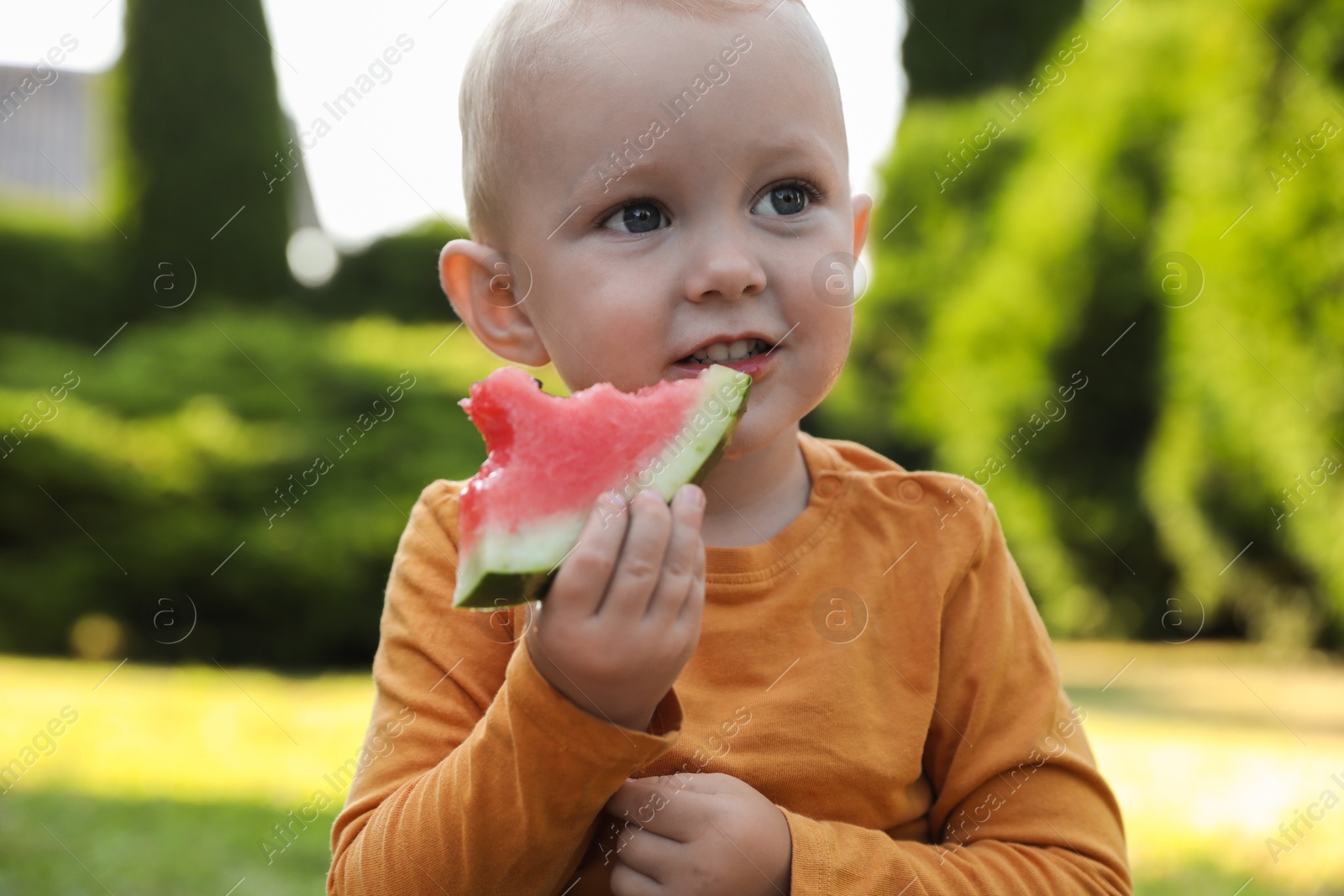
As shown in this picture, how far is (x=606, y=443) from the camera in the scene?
60.9 inches

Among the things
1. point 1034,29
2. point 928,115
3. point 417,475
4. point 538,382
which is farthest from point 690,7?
point 1034,29

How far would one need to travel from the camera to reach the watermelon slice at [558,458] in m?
1.36

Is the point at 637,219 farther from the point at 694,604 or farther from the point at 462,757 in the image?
the point at 462,757

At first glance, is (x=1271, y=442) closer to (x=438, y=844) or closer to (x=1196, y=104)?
(x=1196, y=104)

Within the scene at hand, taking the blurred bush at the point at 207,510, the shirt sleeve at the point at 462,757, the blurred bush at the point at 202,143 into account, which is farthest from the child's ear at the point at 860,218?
the blurred bush at the point at 202,143

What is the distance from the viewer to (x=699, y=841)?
1.51 metres

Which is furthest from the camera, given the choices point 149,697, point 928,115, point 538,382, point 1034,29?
point 1034,29

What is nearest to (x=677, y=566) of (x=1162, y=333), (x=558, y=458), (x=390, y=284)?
(x=558, y=458)

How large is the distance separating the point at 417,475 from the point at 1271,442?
5.98m

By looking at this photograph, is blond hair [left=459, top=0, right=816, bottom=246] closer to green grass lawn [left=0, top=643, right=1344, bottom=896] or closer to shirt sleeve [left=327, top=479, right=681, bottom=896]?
shirt sleeve [left=327, top=479, right=681, bottom=896]

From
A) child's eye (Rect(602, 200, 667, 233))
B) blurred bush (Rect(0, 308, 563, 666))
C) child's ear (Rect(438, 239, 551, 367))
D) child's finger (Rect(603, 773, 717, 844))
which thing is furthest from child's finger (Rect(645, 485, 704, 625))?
blurred bush (Rect(0, 308, 563, 666))

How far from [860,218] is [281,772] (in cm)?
432

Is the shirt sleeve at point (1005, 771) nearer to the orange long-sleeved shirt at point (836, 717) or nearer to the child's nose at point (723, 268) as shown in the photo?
the orange long-sleeved shirt at point (836, 717)

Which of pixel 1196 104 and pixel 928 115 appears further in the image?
pixel 928 115
